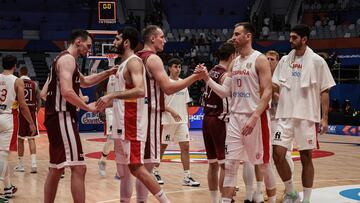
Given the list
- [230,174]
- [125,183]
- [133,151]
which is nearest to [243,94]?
[230,174]

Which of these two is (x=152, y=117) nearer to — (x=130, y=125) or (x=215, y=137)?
(x=130, y=125)

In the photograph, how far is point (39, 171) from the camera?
11422mm

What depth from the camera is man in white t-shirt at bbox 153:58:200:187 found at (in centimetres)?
962

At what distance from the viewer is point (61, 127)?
20.4ft

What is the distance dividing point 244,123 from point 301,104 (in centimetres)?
121

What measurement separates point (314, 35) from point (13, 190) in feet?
81.8

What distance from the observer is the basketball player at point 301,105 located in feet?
23.6

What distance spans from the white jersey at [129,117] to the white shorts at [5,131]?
282cm

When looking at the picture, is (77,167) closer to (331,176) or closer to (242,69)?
(242,69)

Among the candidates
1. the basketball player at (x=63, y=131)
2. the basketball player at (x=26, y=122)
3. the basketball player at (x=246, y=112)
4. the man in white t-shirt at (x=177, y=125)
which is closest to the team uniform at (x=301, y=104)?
the basketball player at (x=246, y=112)

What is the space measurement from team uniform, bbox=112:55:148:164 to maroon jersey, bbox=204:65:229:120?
1689mm

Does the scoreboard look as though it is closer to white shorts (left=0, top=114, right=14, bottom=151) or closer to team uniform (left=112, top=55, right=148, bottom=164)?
white shorts (left=0, top=114, right=14, bottom=151)

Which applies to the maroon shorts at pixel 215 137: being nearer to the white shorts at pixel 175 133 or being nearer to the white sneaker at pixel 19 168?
the white shorts at pixel 175 133

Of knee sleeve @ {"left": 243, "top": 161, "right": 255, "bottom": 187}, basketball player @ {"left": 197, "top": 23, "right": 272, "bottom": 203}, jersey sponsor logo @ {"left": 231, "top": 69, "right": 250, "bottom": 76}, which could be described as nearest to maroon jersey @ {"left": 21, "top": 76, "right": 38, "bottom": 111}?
knee sleeve @ {"left": 243, "top": 161, "right": 255, "bottom": 187}
